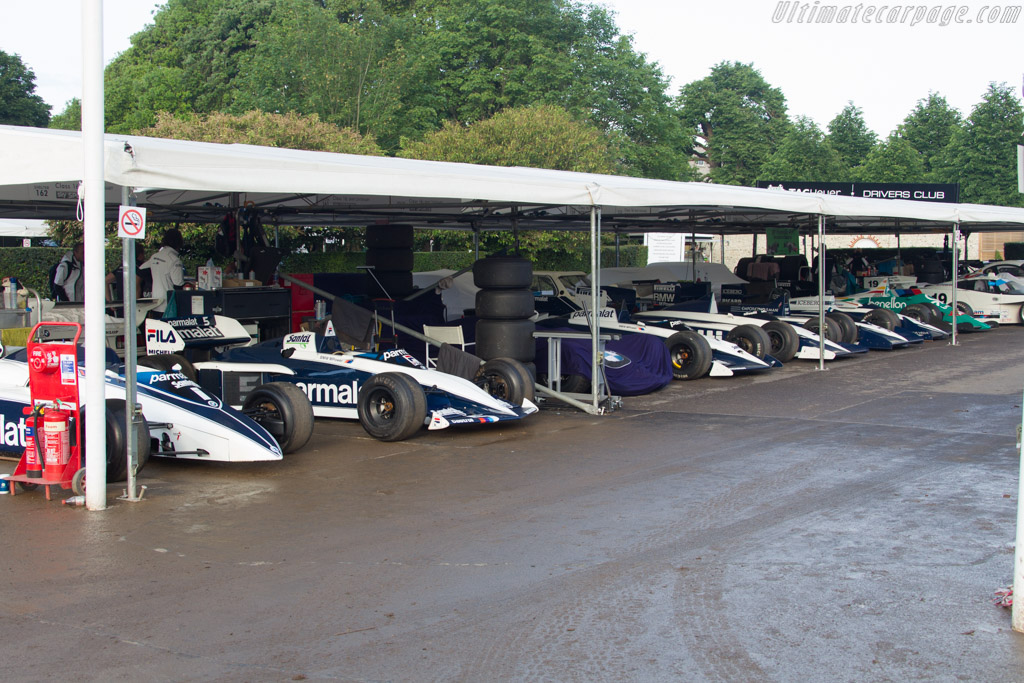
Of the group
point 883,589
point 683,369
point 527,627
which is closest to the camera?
point 527,627

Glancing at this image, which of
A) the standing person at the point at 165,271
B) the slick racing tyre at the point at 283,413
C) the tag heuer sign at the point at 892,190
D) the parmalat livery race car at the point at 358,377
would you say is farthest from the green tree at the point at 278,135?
the slick racing tyre at the point at 283,413

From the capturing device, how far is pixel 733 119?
257 feet

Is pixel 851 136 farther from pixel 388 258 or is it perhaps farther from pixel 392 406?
pixel 392 406

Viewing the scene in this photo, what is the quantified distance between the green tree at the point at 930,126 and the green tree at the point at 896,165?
4.79m

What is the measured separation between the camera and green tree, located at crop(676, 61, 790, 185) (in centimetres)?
7506

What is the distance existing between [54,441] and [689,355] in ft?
31.0

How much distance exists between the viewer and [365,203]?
586 inches

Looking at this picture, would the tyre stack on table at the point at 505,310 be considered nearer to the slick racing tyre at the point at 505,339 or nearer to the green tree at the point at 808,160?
the slick racing tyre at the point at 505,339

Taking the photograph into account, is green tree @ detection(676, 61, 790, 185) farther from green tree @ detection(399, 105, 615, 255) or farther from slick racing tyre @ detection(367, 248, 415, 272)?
slick racing tyre @ detection(367, 248, 415, 272)

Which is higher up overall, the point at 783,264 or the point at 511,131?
the point at 511,131

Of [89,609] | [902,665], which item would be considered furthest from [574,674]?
[89,609]

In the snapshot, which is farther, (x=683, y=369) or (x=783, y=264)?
(x=783, y=264)

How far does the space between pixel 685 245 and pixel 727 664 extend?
35805mm

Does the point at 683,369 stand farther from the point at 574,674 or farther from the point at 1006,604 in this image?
the point at 574,674
